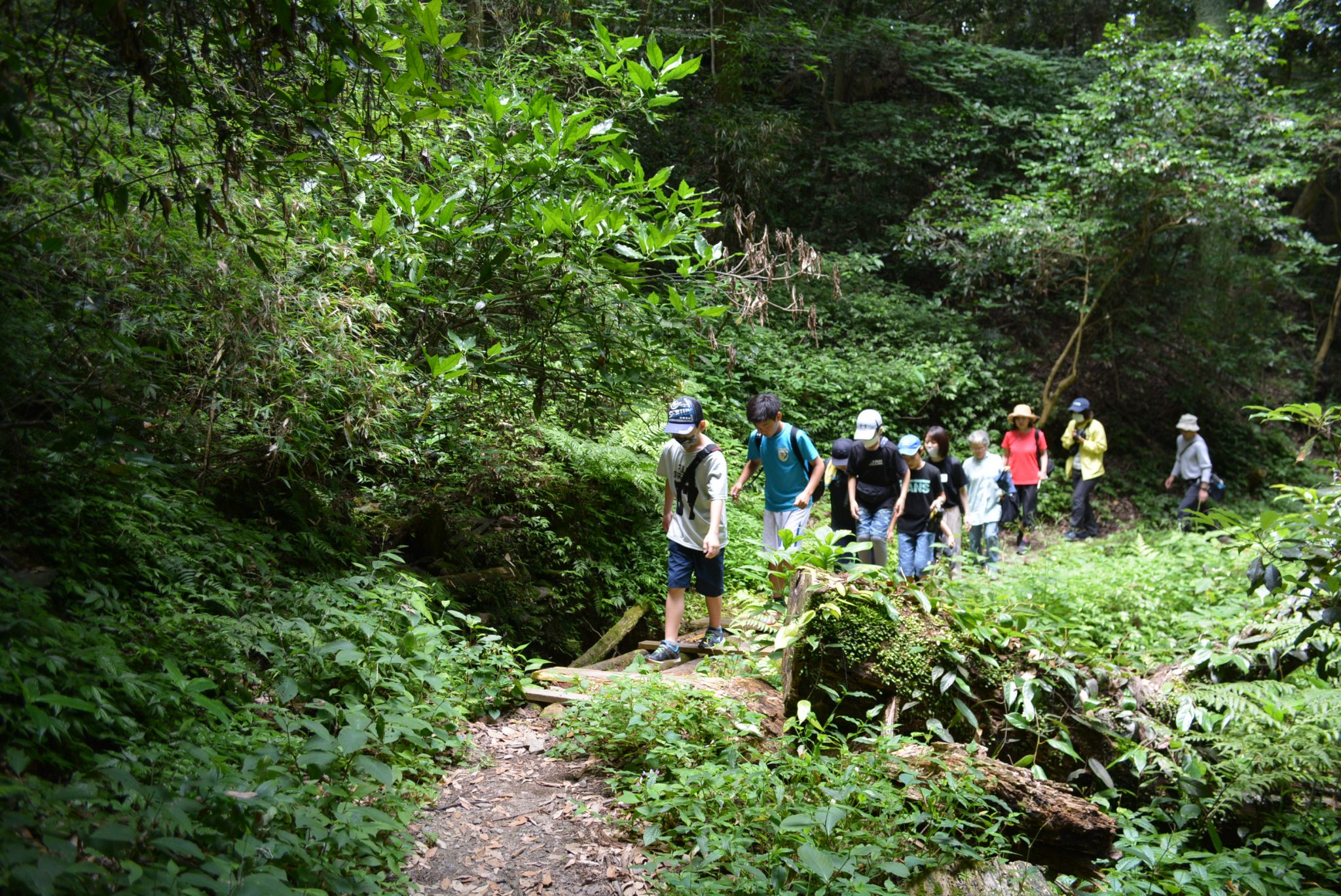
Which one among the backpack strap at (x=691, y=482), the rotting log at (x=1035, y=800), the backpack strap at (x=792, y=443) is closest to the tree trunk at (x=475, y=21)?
the backpack strap at (x=792, y=443)

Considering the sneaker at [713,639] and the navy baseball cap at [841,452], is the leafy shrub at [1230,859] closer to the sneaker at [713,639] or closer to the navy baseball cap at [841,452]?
the sneaker at [713,639]

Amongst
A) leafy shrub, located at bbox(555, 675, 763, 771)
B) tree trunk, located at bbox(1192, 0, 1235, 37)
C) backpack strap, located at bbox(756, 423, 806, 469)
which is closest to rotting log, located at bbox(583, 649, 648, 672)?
leafy shrub, located at bbox(555, 675, 763, 771)

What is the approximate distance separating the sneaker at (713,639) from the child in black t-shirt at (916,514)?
8.38 feet

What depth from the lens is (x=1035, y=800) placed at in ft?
16.4

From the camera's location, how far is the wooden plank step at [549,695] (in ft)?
19.0

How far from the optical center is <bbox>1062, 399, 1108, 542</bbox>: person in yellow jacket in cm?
1331

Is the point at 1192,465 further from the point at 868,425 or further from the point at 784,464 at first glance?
the point at 784,464

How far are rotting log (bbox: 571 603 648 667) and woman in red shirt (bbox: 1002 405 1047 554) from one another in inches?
262

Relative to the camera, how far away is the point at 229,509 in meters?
5.66

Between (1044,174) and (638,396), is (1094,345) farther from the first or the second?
(638,396)

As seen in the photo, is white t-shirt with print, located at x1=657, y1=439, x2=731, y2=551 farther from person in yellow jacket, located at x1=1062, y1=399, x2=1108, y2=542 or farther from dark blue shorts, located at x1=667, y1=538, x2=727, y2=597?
person in yellow jacket, located at x1=1062, y1=399, x2=1108, y2=542

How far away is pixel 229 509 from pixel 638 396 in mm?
2985

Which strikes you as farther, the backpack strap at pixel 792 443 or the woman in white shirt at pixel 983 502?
the woman in white shirt at pixel 983 502

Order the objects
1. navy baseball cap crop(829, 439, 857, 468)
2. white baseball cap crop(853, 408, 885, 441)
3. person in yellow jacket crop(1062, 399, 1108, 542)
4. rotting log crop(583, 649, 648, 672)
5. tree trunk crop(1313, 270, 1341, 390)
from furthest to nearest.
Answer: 1. tree trunk crop(1313, 270, 1341, 390)
2. person in yellow jacket crop(1062, 399, 1108, 542)
3. navy baseball cap crop(829, 439, 857, 468)
4. white baseball cap crop(853, 408, 885, 441)
5. rotting log crop(583, 649, 648, 672)
